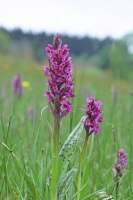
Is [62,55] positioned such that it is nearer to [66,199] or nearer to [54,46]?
[54,46]

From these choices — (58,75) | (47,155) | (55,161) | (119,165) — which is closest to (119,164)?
(119,165)

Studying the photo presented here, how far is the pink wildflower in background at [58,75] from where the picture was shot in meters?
0.96

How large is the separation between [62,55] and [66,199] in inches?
18.5

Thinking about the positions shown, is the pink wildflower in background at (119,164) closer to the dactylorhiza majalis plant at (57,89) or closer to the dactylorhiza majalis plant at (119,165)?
the dactylorhiza majalis plant at (119,165)

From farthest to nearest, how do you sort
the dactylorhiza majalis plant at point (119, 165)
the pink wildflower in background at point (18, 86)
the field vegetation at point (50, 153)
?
the pink wildflower in background at point (18, 86) < the dactylorhiza majalis plant at point (119, 165) < the field vegetation at point (50, 153)

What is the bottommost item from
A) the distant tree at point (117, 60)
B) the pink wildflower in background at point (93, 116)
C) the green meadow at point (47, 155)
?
the green meadow at point (47, 155)

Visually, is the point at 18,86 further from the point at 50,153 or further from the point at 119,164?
the point at 119,164

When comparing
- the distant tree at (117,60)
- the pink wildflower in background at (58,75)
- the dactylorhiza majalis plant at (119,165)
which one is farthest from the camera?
the distant tree at (117,60)

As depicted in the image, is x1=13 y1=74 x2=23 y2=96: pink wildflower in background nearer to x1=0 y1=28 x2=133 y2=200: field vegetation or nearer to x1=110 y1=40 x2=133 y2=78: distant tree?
x1=0 y1=28 x2=133 y2=200: field vegetation

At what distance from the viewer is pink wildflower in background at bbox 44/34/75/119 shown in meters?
0.96

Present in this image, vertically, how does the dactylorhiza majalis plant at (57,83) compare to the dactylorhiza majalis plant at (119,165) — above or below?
above

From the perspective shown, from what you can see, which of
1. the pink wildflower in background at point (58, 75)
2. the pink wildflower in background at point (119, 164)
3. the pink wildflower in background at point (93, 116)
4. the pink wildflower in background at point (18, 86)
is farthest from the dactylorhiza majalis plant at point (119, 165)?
the pink wildflower in background at point (18, 86)

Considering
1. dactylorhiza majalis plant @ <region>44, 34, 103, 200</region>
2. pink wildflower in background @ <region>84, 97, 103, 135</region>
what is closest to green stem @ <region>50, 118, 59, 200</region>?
dactylorhiza majalis plant @ <region>44, 34, 103, 200</region>

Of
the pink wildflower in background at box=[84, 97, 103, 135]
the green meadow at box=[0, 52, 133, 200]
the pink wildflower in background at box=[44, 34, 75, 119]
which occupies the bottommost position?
the green meadow at box=[0, 52, 133, 200]
